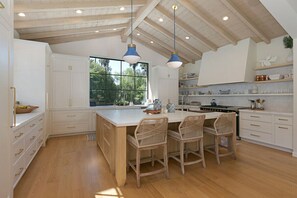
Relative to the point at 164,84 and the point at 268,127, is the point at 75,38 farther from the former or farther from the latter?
the point at 268,127

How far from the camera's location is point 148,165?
2.83m

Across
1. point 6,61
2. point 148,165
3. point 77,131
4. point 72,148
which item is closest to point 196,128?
point 148,165

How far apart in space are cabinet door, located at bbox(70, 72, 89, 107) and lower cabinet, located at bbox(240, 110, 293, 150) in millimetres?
4808

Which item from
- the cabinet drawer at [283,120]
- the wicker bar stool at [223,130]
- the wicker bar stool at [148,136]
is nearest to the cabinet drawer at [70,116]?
the wicker bar stool at [148,136]

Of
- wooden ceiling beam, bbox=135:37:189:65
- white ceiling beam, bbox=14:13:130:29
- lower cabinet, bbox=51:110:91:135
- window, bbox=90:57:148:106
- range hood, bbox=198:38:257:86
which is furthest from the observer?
wooden ceiling beam, bbox=135:37:189:65

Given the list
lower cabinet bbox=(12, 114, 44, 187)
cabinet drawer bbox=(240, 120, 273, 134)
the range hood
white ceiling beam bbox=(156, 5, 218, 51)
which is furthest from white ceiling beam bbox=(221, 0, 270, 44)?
lower cabinet bbox=(12, 114, 44, 187)

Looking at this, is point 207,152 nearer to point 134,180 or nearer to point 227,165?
point 227,165

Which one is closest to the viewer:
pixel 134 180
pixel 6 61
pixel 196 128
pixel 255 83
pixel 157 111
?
pixel 6 61

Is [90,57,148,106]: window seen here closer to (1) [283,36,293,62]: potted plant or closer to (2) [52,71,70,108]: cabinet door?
(2) [52,71,70,108]: cabinet door

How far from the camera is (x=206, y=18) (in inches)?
159

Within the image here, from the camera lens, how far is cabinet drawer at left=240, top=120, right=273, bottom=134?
374 centimetres

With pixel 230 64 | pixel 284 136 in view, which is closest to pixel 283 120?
pixel 284 136

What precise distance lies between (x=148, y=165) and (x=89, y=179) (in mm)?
1020

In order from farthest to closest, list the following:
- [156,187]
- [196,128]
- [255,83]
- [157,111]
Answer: [255,83], [157,111], [196,128], [156,187]
